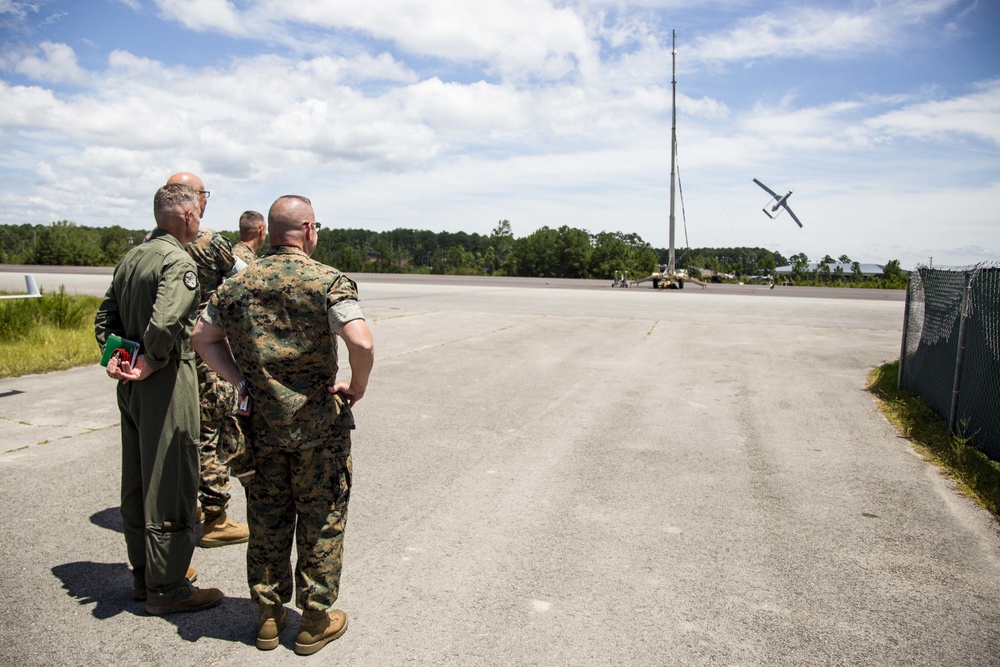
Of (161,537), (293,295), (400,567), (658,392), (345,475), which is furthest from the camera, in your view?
(658,392)

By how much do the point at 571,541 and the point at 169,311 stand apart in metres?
2.68

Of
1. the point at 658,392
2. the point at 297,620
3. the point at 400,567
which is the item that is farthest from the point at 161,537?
the point at 658,392

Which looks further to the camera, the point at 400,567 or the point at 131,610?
the point at 400,567

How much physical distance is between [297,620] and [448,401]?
5.07 m

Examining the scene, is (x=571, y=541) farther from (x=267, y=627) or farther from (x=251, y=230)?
(x=251, y=230)

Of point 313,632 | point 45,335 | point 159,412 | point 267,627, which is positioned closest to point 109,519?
point 159,412

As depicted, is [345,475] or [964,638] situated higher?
[345,475]

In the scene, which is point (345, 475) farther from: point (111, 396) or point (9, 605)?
point (111, 396)

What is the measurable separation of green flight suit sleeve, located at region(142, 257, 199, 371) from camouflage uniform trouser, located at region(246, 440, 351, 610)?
70 centimetres

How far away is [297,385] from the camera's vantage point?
3.04m

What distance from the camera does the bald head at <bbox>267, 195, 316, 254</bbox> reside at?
309 cm

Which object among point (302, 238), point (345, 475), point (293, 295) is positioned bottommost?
point (345, 475)

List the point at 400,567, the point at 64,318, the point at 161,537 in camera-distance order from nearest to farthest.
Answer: the point at 161,537
the point at 400,567
the point at 64,318

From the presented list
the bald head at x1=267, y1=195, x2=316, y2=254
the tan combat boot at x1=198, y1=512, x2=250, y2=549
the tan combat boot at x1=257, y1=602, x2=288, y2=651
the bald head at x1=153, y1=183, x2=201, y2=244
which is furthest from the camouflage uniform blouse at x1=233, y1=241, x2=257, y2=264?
the tan combat boot at x1=257, y1=602, x2=288, y2=651
